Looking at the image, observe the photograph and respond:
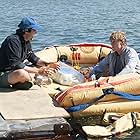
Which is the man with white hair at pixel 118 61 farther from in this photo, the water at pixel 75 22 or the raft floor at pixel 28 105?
the water at pixel 75 22

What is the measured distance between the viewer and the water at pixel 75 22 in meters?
12.3

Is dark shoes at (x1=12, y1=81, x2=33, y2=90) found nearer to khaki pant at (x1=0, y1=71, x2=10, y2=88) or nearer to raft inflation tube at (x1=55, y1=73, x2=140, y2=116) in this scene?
khaki pant at (x1=0, y1=71, x2=10, y2=88)

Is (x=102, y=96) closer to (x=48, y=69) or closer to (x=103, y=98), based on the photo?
(x=103, y=98)

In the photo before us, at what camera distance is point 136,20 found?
1584 cm

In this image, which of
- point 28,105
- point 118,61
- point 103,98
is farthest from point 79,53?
point 28,105

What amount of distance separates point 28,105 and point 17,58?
640mm

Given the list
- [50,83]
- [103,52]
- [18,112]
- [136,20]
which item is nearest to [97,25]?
[136,20]

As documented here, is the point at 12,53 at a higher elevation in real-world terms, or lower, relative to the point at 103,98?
higher

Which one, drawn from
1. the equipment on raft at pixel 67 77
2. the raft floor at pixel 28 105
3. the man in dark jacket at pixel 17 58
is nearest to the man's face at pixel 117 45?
the equipment on raft at pixel 67 77

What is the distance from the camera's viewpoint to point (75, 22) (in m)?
15.9

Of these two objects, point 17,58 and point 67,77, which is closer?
point 17,58

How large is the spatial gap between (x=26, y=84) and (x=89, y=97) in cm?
76

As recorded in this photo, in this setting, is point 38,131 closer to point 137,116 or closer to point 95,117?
point 95,117

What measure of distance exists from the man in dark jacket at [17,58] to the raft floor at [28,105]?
12 centimetres
